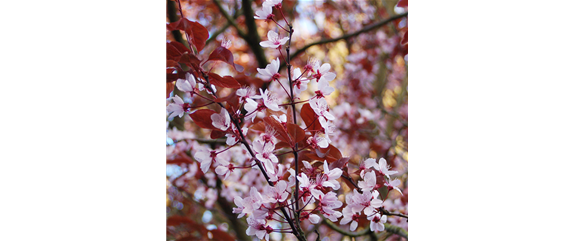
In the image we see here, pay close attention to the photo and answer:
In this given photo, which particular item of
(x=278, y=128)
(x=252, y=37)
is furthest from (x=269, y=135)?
(x=252, y=37)

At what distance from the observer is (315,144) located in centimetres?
54

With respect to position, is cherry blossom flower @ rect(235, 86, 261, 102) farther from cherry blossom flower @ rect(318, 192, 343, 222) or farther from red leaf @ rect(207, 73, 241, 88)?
cherry blossom flower @ rect(318, 192, 343, 222)

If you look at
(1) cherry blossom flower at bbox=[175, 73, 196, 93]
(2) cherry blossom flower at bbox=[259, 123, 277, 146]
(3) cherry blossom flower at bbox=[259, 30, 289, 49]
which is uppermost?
(3) cherry blossom flower at bbox=[259, 30, 289, 49]

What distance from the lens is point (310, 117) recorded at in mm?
549

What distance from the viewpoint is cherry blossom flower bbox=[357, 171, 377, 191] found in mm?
557

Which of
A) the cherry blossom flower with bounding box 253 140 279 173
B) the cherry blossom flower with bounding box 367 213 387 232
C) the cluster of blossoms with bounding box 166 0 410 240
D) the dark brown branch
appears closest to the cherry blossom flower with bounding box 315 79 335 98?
the cluster of blossoms with bounding box 166 0 410 240

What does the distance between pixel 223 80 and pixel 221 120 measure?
59mm

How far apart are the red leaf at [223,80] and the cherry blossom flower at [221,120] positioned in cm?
4

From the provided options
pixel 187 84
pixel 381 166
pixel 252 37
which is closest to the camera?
pixel 187 84

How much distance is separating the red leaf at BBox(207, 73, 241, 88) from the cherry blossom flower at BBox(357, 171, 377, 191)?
24 centimetres

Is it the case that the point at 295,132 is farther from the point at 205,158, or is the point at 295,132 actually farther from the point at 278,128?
the point at 205,158

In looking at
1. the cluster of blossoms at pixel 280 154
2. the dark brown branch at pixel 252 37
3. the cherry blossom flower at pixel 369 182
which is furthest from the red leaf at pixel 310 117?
the dark brown branch at pixel 252 37

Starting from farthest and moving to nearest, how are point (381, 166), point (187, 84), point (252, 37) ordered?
1. point (252, 37)
2. point (381, 166)
3. point (187, 84)
